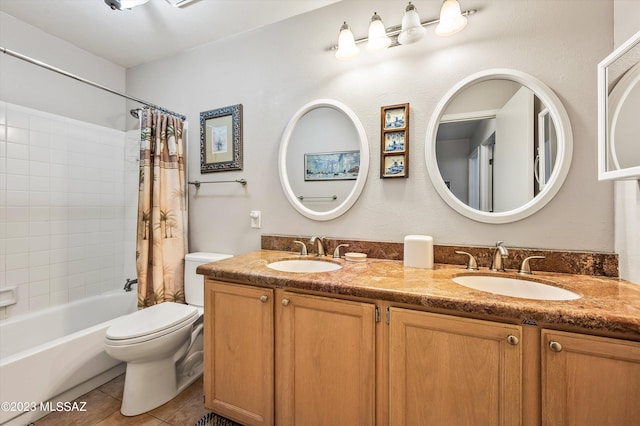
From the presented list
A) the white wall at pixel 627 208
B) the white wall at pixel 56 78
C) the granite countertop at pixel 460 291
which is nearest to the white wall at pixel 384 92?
the white wall at pixel 627 208

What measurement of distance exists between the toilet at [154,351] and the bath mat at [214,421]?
1.05 ft

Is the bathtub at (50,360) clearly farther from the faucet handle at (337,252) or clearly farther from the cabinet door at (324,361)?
the faucet handle at (337,252)

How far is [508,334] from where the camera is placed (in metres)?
0.80

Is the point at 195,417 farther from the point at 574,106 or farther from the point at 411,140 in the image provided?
the point at 574,106

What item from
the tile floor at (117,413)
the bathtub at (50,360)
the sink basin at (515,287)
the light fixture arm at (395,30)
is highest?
the light fixture arm at (395,30)

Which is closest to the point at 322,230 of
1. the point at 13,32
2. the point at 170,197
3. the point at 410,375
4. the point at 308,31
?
the point at 410,375

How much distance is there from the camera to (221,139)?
200 centimetres

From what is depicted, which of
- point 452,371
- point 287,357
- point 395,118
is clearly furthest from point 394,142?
point 287,357

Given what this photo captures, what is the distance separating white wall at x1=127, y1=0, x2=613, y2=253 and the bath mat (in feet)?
Answer: 3.31

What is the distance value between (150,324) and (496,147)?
213 centimetres

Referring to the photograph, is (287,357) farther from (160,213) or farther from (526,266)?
(160,213)

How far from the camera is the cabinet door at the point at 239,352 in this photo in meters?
1.17

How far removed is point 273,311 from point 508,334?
89 centimetres

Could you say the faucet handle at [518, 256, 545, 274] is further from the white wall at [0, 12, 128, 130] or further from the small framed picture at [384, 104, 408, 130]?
the white wall at [0, 12, 128, 130]
